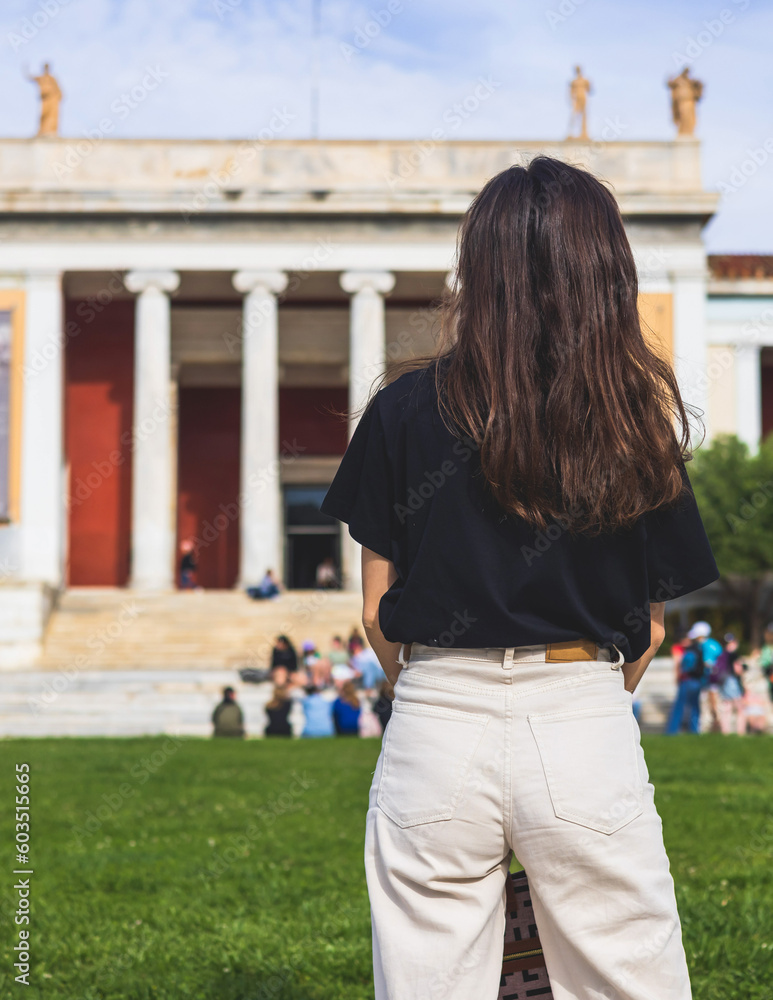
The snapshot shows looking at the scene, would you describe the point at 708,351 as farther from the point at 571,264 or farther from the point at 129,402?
the point at 571,264

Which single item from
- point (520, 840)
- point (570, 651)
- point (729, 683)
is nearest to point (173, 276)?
point (729, 683)

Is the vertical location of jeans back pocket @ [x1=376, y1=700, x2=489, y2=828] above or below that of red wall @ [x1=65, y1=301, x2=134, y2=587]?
below

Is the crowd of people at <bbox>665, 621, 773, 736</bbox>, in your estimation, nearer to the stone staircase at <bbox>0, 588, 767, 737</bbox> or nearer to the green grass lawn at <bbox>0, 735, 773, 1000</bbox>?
the stone staircase at <bbox>0, 588, 767, 737</bbox>

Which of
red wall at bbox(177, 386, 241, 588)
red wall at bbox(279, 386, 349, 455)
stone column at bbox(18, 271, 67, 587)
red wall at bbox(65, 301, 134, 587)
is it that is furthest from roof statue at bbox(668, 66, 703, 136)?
stone column at bbox(18, 271, 67, 587)

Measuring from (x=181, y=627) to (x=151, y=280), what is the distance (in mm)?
10093

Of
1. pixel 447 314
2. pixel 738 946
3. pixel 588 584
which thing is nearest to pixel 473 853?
pixel 588 584

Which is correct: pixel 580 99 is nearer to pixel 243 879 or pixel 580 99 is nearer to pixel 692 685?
pixel 692 685

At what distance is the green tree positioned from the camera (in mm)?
27406

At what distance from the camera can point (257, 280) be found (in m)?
31.0

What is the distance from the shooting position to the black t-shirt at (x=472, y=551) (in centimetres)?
219

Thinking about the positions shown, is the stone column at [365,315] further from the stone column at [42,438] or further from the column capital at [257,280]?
the stone column at [42,438]

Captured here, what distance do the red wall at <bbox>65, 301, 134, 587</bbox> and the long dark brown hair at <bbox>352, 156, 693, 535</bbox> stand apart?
103ft

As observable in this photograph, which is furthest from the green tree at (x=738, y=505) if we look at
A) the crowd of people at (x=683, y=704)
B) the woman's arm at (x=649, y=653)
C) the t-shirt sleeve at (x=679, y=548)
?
the t-shirt sleeve at (x=679, y=548)

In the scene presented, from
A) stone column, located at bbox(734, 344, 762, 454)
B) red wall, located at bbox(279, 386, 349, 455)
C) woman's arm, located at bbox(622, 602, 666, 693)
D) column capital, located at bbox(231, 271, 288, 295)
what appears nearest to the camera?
woman's arm, located at bbox(622, 602, 666, 693)
